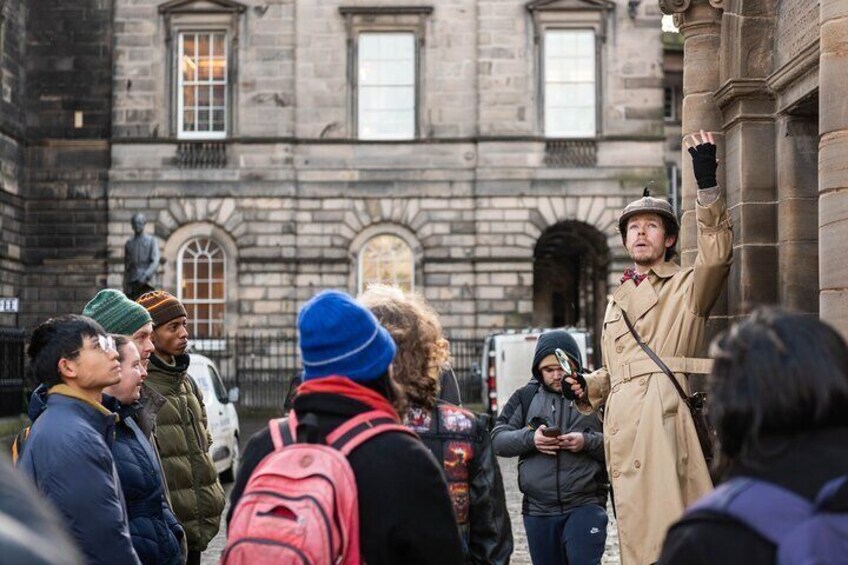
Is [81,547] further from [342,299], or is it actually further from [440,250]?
[440,250]

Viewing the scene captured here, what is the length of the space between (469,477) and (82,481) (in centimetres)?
127

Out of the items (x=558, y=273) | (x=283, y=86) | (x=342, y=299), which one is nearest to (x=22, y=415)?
(x=283, y=86)

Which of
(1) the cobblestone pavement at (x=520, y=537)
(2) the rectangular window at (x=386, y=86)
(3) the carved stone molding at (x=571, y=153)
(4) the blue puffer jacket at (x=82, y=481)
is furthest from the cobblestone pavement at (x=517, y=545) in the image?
(2) the rectangular window at (x=386, y=86)

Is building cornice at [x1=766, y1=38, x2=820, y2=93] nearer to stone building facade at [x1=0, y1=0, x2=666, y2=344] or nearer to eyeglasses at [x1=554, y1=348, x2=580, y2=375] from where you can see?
eyeglasses at [x1=554, y1=348, x2=580, y2=375]

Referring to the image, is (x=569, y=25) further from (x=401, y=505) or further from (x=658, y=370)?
(x=401, y=505)

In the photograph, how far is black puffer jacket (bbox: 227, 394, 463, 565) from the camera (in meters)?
2.97

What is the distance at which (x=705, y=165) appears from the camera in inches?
203

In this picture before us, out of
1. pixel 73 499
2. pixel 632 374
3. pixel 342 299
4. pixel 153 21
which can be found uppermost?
pixel 153 21

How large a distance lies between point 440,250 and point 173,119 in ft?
23.5

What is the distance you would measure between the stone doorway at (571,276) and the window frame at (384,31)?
179 inches

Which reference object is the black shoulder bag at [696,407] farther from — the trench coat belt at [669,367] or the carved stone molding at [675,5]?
the carved stone molding at [675,5]

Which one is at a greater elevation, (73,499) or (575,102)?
(575,102)

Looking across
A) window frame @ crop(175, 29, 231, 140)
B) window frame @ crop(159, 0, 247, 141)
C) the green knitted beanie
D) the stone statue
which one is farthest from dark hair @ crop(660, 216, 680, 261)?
window frame @ crop(175, 29, 231, 140)

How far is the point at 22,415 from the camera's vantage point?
69.8 feet
